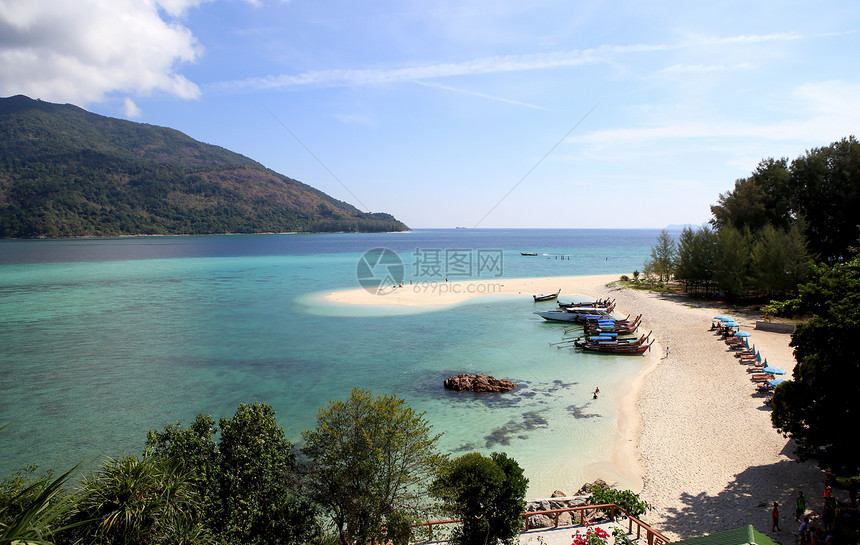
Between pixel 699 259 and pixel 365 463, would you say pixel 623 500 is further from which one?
pixel 699 259

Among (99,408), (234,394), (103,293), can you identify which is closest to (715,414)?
(234,394)

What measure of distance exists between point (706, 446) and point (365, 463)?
50.0 ft

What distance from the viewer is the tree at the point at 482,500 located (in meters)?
11.5

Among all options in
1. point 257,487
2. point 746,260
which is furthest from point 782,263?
point 257,487

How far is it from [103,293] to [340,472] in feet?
219

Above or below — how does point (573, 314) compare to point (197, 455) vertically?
below

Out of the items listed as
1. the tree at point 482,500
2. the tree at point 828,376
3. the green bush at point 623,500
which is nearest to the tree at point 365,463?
the tree at point 482,500

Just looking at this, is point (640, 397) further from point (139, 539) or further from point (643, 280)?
point (643, 280)

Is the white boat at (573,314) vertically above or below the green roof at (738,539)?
below

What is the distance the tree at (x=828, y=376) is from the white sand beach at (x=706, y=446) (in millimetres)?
2080

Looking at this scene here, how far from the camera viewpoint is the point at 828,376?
41.4 ft

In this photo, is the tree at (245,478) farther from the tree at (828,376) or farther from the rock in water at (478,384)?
the rock in water at (478,384)

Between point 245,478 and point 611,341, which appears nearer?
point 245,478

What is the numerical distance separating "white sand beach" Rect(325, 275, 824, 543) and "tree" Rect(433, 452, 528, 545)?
523cm
